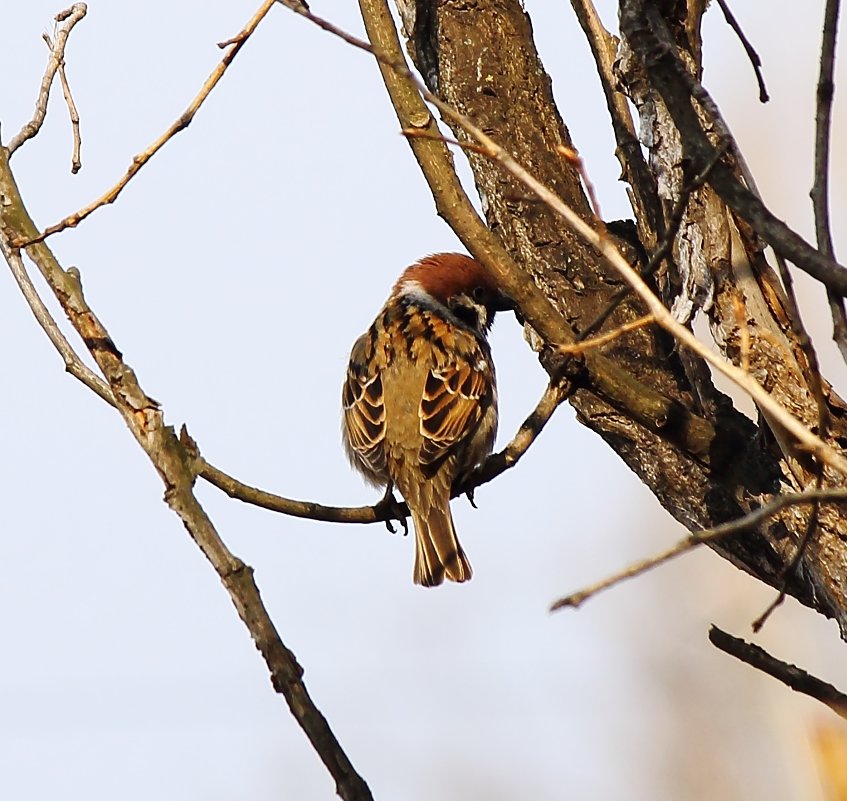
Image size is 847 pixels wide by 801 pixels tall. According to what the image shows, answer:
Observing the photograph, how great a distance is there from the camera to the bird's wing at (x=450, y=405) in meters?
4.72

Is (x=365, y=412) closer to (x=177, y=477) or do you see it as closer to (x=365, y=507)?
(x=365, y=507)

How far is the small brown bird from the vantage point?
186 inches

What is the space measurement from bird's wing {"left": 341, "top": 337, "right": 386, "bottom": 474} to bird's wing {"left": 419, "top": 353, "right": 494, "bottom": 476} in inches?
6.7

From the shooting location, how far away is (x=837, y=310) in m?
2.08

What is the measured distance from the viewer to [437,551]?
184 inches

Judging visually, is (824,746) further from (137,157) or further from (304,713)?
(137,157)

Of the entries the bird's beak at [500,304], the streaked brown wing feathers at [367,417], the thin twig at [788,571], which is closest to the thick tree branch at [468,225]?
the thin twig at [788,571]

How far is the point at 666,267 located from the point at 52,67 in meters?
1.63

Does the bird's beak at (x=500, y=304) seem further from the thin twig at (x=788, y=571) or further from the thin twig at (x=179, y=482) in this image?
the thin twig at (x=179, y=482)

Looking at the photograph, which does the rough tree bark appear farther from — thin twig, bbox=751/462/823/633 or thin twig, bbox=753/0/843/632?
thin twig, bbox=751/462/823/633

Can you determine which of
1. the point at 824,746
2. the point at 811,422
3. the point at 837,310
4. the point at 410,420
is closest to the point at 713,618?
the point at 410,420

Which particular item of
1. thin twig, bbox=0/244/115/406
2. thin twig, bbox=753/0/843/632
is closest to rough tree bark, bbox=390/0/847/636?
thin twig, bbox=753/0/843/632

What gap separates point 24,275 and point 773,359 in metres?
1.80

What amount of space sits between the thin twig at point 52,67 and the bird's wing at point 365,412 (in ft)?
6.82
